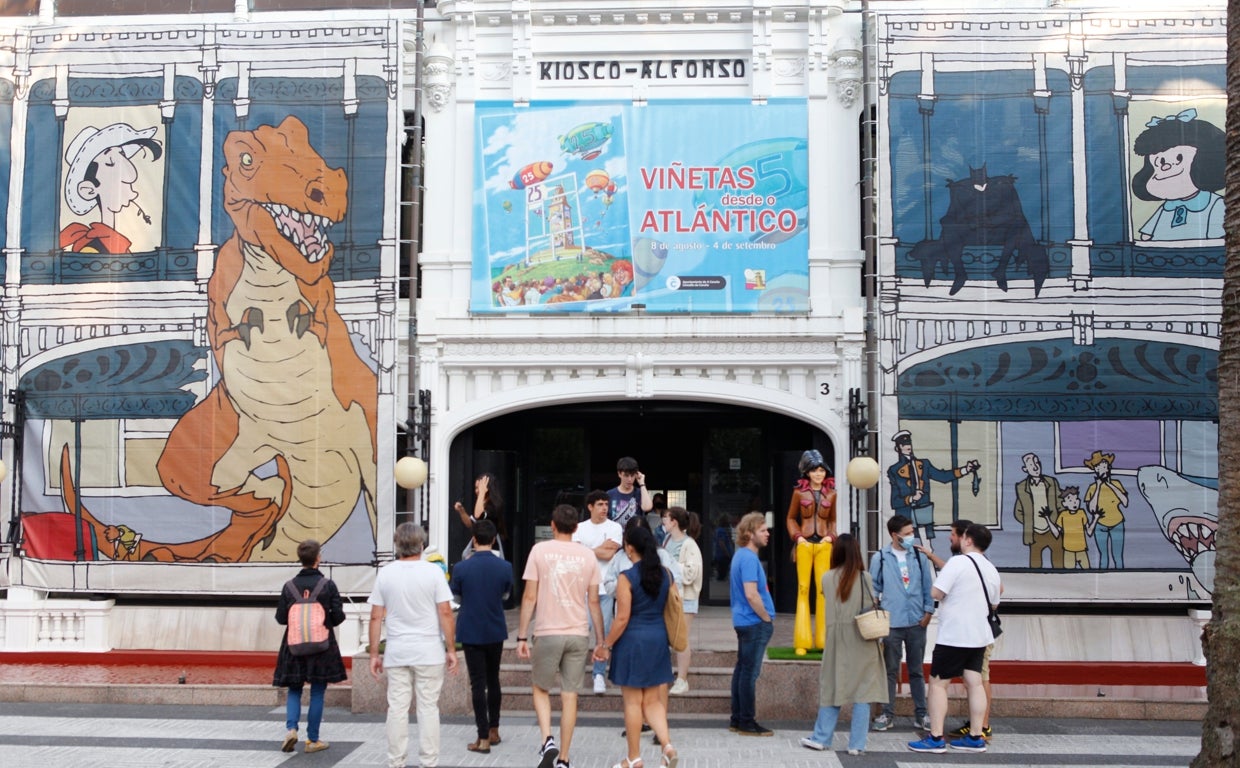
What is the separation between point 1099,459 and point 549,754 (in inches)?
338

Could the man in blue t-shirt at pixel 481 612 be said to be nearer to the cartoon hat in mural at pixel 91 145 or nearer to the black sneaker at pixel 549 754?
the black sneaker at pixel 549 754

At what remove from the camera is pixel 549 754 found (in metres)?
8.20

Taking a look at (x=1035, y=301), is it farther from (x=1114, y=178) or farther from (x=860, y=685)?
(x=860, y=685)

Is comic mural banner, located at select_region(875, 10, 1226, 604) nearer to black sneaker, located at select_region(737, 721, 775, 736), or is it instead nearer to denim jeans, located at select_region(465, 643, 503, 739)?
black sneaker, located at select_region(737, 721, 775, 736)

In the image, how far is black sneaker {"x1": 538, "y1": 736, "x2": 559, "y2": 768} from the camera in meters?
8.14

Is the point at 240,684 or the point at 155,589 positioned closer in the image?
the point at 240,684

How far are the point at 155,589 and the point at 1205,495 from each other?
12.5m

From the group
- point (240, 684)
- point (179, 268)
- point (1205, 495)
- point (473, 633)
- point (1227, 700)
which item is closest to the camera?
point (1227, 700)

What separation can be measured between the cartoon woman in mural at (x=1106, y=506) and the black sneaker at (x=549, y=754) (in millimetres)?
8229

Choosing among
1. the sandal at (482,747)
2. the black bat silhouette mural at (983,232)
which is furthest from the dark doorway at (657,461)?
the sandal at (482,747)

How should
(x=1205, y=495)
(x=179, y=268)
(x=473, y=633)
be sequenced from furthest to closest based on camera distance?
(x=179, y=268), (x=1205, y=495), (x=473, y=633)

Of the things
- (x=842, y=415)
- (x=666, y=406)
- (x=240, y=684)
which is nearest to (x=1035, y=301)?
(x=842, y=415)

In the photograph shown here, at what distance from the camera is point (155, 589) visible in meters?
14.5

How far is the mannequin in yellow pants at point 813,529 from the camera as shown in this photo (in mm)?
11062
